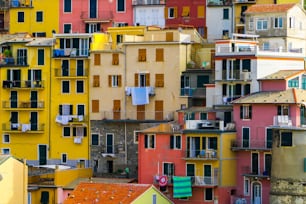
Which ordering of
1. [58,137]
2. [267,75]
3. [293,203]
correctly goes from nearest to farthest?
[293,203] → [267,75] → [58,137]

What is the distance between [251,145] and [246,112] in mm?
1971

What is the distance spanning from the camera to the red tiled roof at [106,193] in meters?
86.6

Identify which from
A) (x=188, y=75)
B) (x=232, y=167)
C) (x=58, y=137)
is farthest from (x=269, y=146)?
(x=58, y=137)

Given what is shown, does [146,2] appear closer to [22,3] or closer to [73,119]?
[22,3]

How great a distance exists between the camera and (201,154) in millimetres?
89875

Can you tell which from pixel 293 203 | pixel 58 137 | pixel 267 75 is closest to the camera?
pixel 293 203

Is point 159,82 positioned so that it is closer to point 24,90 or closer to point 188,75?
point 188,75

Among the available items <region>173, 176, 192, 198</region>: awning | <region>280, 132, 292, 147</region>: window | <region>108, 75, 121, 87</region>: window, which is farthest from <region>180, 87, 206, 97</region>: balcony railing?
<region>280, 132, 292, 147</region>: window

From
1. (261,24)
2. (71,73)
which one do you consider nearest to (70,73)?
(71,73)

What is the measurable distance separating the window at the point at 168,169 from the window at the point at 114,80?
8869 millimetres

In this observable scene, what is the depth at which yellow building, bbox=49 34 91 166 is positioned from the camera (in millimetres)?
99188

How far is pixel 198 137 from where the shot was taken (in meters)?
90.2

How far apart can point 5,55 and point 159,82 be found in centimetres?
1061

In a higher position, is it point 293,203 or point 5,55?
point 5,55
